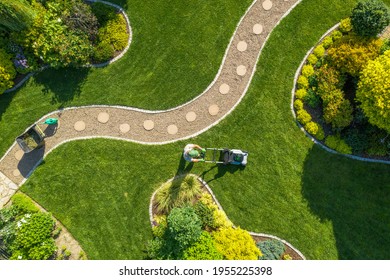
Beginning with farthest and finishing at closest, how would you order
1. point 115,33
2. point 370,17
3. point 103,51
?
point 115,33 → point 103,51 → point 370,17

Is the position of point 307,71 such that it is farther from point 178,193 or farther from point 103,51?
point 103,51

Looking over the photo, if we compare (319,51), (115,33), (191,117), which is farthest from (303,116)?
(115,33)

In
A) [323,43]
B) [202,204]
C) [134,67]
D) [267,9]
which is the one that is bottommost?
[202,204]

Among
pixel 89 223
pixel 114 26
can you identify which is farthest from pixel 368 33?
pixel 89 223

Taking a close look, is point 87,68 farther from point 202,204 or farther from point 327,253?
point 327,253

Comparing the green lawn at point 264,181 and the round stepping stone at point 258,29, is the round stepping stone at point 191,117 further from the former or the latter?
the round stepping stone at point 258,29

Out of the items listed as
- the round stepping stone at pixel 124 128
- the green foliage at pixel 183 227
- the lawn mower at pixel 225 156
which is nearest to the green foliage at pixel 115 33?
the round stepping stone at pixel 124 128
